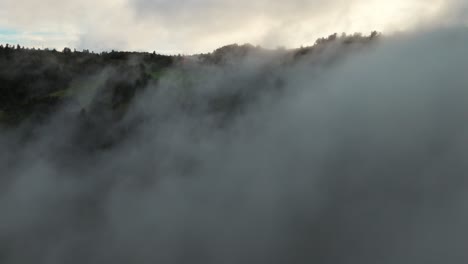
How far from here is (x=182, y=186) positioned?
566ft

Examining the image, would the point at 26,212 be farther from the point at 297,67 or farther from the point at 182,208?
the point at 297,67

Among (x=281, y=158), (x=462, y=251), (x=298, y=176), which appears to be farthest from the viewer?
(x=281, y=158)

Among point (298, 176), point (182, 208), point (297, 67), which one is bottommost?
point (182, 208)

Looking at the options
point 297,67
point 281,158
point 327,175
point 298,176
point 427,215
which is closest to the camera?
point 427,215

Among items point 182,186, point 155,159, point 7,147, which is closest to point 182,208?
point 182,186

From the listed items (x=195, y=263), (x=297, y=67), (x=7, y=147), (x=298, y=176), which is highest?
(x=297, y=67)

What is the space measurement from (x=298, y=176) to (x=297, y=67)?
62.1m

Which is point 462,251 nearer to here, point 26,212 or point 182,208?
point 182,208

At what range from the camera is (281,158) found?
171 meters

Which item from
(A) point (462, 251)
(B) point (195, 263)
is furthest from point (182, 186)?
(A) point (462, 251)

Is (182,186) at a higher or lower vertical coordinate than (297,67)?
lower

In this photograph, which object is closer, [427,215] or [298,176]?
[427,215]

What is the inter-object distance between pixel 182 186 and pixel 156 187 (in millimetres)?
11145

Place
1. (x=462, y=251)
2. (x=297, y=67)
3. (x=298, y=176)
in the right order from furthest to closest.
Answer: (x=297, y=67), (x=298, y=176), (x=462, y=251)
